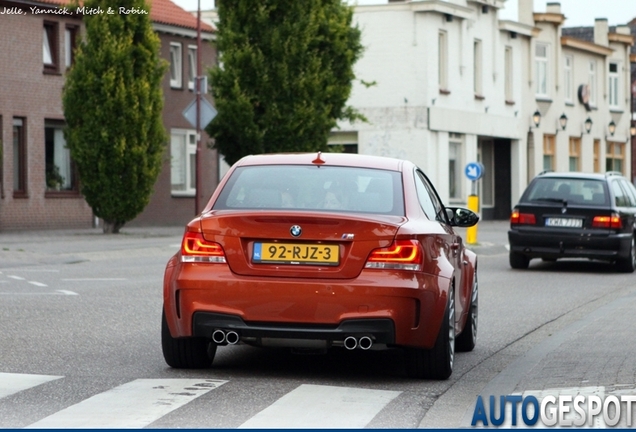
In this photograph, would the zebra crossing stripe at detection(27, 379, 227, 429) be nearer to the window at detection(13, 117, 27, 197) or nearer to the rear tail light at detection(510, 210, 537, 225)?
the rear tail light at detection(510, 210, 537, 225)

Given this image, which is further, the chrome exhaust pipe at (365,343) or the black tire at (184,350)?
the black tire at (184,350)

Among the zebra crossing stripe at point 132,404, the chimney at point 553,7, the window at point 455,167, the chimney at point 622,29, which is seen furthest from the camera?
the chimney at point 622,29

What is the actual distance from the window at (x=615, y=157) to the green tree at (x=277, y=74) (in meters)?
29.8

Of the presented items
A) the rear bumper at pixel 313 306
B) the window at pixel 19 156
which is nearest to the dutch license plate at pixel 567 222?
the rear bumper at pixel 313 306

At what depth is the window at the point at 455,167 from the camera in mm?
49938

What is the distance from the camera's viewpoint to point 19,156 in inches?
1470

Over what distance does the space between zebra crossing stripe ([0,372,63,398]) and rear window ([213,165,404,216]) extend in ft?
5.10

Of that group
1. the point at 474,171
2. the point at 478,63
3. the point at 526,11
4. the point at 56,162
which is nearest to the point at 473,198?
the point at 474,171

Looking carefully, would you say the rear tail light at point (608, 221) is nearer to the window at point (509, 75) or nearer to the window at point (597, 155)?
the window at point (509, 75)

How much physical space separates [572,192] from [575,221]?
49cm

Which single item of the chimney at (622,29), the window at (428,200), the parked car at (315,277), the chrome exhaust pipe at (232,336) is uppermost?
the chimney at (622,29)

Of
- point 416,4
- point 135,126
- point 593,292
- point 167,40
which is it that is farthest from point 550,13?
point 593,292

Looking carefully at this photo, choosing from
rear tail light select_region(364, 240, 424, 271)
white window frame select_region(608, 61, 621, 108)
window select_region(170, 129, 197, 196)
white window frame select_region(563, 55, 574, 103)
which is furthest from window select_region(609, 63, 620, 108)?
rear tail light select_region(364, 240, 424, 271)

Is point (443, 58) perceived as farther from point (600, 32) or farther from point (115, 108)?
point (115, 108)
